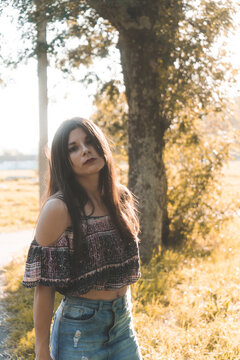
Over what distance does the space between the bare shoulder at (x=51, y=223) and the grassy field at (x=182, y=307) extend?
2.23m

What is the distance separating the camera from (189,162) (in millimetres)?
7375

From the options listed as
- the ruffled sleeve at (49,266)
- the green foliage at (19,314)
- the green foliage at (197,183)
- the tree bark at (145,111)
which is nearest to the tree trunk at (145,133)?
the tree bark at (145,111)

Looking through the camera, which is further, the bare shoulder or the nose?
the nose

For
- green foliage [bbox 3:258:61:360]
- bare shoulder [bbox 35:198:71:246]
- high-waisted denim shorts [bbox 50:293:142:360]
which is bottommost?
green foliage [bbox 3:258:61:360]

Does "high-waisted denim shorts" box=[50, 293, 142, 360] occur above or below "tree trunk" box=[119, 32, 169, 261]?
below

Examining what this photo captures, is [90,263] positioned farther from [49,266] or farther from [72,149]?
[72,149]

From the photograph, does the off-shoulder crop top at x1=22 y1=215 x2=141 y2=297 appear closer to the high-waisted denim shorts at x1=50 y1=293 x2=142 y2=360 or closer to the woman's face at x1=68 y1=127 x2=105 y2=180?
the high-waisted denim shorts at x1=50 y1=293 x2=142 y2=360

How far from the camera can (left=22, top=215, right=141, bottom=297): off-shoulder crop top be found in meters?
1.70

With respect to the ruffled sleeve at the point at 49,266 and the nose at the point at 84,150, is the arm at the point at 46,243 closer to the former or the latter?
the ruffled sleeve at the point at 49,266

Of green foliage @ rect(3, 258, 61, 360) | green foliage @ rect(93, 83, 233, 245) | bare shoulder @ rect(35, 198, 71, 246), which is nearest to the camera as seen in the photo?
bare shoulder @ rect(35, 198, 71, 246)

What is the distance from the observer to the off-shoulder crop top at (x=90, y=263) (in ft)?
5.58

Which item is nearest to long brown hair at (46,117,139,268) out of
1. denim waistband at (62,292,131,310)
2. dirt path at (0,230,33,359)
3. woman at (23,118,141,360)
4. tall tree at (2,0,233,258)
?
woman at (23,118,141,360)

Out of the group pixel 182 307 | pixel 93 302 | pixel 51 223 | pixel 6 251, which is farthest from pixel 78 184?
pixel 6 251

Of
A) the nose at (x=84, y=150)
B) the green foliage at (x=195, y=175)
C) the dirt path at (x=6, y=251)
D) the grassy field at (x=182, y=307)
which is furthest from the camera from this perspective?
the green foliage at (x=195, y=175)
